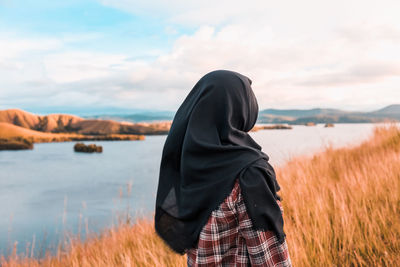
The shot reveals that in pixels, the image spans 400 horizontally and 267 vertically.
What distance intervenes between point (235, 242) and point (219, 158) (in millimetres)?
399

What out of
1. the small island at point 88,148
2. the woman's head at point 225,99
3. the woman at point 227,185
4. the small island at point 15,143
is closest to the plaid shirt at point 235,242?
the woman at point 227,185

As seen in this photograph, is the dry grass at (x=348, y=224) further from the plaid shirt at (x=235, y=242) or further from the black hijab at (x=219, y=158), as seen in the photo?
the black hijab at (x=219, y=158)

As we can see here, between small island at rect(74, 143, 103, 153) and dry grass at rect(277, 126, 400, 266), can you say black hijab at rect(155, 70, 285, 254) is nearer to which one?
dry grass at rect(277, 126, 400, 266)

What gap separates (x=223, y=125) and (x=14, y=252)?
14.4 feet

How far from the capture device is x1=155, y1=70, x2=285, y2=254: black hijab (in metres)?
1.27

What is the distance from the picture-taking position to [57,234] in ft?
16.0

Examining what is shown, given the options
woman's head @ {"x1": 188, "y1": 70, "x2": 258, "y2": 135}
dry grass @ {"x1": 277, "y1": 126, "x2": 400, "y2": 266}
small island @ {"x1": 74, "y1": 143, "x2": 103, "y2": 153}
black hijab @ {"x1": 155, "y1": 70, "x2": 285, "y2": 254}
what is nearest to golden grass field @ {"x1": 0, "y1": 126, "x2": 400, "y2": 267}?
dry grass @ {"x1": 277, "y1": 126, "x2": 400, "y2": 266}

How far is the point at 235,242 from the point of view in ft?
4.46

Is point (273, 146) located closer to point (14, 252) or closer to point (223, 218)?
point (14, 252)

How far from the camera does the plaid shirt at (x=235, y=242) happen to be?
1.26 meters

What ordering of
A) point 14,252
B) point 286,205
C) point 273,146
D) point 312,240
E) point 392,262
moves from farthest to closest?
point 273,146
point 14,252
point 286,205
point 312,240
point 392,262

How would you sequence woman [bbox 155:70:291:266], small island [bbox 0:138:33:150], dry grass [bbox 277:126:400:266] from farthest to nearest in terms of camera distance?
small island [bbox 0:138:33:150] < dry grass [bbox 277:126:400:266] < woman [bbox 155:70:291:266]

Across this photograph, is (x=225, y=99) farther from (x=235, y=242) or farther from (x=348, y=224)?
(x=348, y=224)

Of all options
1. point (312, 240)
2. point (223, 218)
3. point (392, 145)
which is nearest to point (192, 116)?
point (223, 218)
